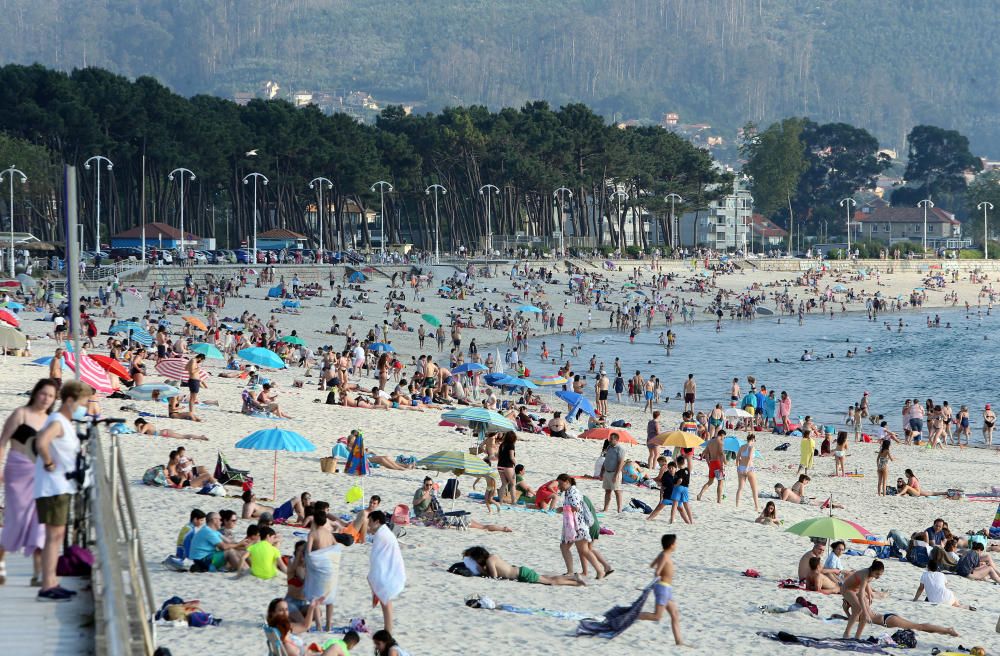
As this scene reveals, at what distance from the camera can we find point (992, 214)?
13288 cm

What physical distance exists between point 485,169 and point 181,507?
259 ft

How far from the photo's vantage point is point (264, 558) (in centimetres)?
1140

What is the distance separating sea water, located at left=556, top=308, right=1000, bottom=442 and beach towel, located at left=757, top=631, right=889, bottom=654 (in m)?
20.1

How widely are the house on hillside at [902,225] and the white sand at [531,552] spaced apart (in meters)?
128

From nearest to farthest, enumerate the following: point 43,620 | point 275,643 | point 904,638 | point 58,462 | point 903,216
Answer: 1. point 43,620
2. point 58,462
3. point 275,643
4. point 904,638
5. point 903,216

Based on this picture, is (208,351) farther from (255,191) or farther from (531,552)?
(255,191)

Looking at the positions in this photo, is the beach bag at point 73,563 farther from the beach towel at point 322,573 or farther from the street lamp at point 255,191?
the street lamp at point 255,191

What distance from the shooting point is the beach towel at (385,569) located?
1003 cm

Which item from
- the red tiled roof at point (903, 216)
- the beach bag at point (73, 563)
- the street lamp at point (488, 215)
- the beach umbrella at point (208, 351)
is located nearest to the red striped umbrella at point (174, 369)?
the beach umbrella at point (208, 351)

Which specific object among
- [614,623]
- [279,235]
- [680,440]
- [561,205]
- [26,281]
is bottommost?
[614,623]

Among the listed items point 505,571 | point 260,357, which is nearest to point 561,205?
point 260,357

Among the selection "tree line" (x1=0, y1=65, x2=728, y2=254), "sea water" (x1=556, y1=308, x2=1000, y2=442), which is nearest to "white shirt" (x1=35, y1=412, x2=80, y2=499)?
"sea water" (x1=556, y1=308, x2=1000, y2=442)

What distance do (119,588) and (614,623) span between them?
5758 millimetres

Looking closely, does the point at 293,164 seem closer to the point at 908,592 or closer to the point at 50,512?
the point at 908,592
